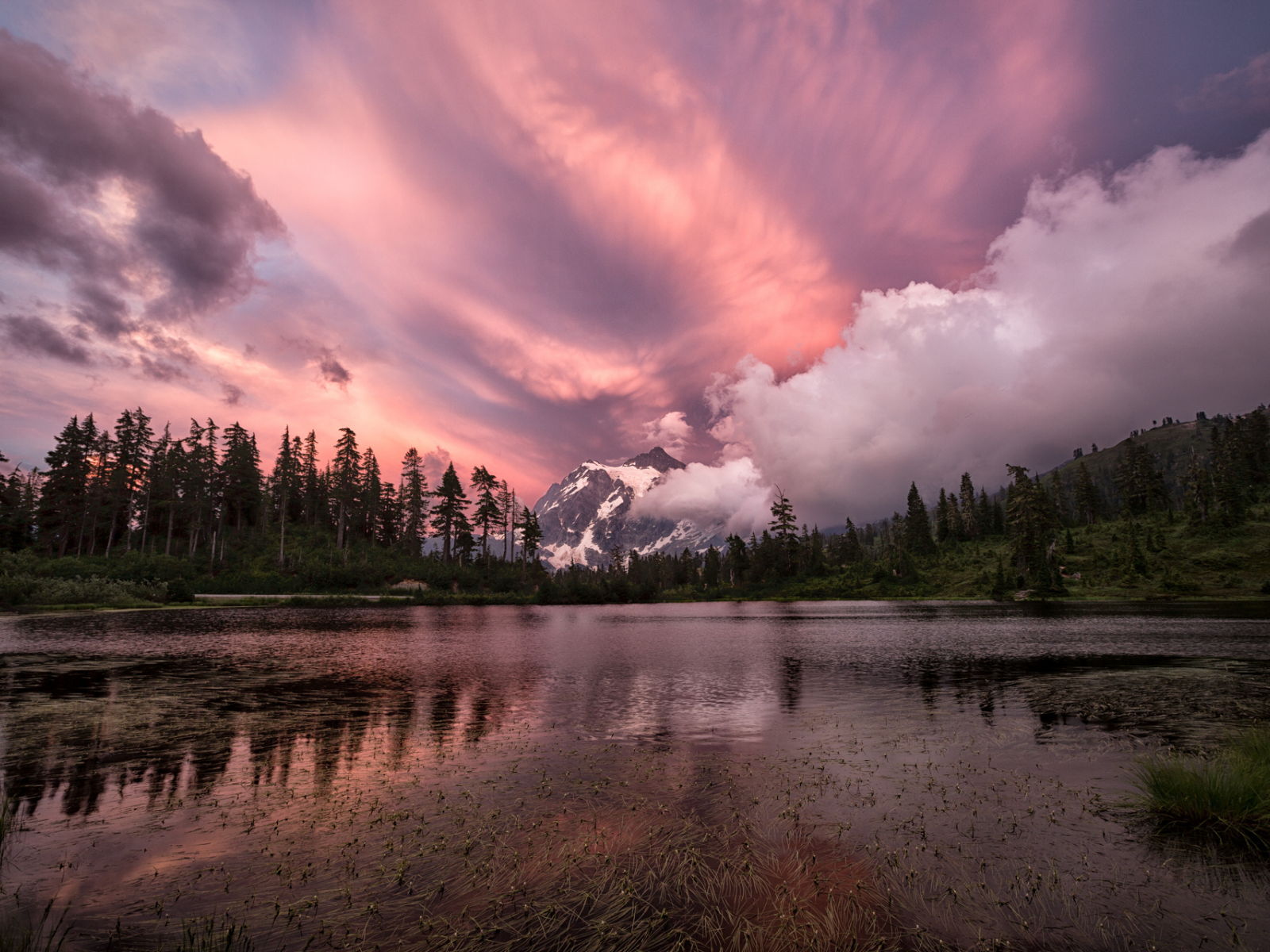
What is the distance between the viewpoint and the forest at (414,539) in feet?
349

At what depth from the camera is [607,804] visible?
12.6 meters

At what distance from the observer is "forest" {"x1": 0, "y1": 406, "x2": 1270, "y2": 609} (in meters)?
106

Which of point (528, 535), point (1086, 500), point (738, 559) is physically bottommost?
point (738, 559)

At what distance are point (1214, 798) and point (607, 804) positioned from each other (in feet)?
40.1

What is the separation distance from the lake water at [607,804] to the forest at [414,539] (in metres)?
82.7

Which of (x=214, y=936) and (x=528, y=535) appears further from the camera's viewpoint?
(x=528, y=535)

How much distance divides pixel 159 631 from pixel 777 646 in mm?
55408

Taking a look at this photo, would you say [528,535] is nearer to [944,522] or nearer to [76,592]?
[76,592]

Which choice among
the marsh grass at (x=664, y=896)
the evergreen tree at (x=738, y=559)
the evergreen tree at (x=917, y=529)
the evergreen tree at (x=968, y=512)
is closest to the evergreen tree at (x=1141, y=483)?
the evergreen tree at (x=968, y=512)

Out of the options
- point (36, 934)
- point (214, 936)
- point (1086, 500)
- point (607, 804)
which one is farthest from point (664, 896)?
point (1086, 500)

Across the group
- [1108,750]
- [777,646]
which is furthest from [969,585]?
[1108,750]

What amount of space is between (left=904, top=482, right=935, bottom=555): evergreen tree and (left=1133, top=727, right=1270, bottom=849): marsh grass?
172 metres

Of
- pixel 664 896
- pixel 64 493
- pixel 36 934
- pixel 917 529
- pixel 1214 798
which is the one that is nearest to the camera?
pixel 36 934

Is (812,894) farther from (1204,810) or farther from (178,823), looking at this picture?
(178,823)
